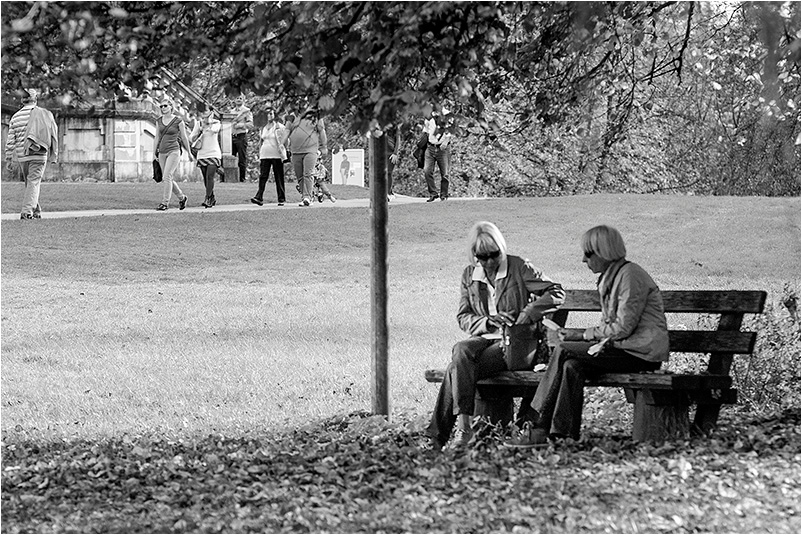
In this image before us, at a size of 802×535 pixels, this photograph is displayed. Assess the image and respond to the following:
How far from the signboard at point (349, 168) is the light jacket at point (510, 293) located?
2224 cm

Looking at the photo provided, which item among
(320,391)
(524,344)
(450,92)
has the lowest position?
(320,391)

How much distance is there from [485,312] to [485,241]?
0.44 m

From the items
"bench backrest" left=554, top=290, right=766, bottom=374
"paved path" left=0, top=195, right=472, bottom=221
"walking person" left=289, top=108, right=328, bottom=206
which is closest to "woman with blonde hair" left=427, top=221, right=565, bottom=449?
"bench backrest" left=554, top=290, right=766, bottom=374

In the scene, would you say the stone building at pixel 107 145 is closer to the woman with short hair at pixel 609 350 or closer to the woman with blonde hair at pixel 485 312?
the woman with blonde hair at pixel 485 312

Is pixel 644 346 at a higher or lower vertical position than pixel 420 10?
lower

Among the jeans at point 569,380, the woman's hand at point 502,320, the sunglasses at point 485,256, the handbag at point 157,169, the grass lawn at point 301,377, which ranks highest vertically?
the handbag at point 157,169

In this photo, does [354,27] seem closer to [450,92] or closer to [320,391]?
[450,92]

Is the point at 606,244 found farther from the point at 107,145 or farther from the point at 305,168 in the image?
the point at 107,145

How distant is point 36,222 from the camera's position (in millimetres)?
16422

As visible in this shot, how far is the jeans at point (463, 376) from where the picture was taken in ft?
22.8

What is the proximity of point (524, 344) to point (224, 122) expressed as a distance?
17707mm

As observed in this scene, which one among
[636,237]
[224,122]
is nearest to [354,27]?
[636,237]

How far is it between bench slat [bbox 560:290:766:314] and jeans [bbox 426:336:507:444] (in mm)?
686

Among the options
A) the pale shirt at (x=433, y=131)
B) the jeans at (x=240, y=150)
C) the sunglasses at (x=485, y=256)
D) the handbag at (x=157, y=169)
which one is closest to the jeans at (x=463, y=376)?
the sunglasses at (x=485, y=256)
